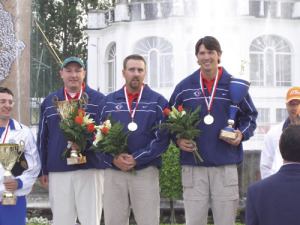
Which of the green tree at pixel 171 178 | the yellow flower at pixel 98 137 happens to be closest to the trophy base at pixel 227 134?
the yellow flower at pixel 98 137

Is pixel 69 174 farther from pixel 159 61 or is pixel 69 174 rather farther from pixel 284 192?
pixel 159 61

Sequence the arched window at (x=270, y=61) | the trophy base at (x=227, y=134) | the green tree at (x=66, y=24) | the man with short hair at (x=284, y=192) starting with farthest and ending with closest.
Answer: the green tree at (x=66, y=24), the arched window at (x=270, y=61), the trophy base at (x=227, y=134), the man with short hair at (x=284, y=192)

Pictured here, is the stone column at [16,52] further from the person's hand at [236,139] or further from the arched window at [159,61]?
the arched window at [159,61]

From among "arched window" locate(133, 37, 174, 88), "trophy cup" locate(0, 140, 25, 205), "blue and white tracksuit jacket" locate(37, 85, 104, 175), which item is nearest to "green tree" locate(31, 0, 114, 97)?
"arched window" locate(133, 37, 174, 88)

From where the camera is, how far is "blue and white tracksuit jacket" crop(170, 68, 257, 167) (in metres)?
4.89

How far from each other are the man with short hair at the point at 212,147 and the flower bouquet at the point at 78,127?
98cm

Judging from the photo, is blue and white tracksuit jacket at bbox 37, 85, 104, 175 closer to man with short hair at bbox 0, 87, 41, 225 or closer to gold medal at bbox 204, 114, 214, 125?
man with short hair at bbox 0, 87, 41, 225

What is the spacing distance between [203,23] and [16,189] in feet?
60.5

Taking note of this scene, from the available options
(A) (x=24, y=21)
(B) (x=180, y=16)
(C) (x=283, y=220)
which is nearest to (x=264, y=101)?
(B) (x=180, y=16)

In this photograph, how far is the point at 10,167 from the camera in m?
4.92

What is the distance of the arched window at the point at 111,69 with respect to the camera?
25936 mm

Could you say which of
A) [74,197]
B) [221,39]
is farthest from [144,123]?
[221,39]

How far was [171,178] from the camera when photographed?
7617 millimetres

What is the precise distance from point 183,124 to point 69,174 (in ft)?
4.64
